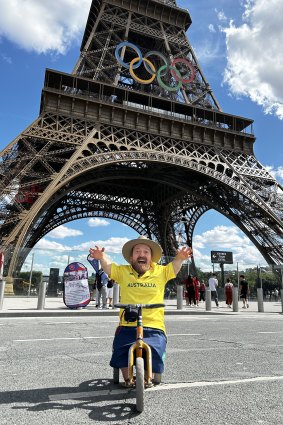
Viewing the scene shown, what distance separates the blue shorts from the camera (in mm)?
3109

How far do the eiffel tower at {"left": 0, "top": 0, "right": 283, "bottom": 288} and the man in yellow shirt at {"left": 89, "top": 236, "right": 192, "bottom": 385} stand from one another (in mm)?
15748

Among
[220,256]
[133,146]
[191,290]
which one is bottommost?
[191,290]

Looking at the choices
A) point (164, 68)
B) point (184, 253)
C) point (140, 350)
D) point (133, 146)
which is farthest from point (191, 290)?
point (164, 68)

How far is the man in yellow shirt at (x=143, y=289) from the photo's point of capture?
314cm

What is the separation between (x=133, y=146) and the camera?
84.0ft

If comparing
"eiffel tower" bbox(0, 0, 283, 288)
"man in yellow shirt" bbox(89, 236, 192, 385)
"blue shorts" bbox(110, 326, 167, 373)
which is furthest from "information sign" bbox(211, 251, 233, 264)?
"blue shorts" bbox(110, 326, 167, 373)

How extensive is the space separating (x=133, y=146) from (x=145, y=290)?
2294 cm

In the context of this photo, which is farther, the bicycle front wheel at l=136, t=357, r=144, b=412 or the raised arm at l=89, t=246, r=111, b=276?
the raised arm at l=89, t=246, r=111, b=276

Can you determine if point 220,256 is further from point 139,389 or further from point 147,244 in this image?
point 139,389

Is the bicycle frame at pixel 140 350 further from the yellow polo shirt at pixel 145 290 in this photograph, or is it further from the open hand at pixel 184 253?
the open hand at pixel 184 253

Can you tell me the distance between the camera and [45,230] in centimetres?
3756

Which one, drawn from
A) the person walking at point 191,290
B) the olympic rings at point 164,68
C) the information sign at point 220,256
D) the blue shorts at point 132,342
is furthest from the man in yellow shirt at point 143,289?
the olympic rings at point 164,68

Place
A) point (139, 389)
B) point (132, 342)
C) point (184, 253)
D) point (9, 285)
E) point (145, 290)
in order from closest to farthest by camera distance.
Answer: point (139, 389), point (132, 342), point (145, 290), point (184, 253), point (9, 285)

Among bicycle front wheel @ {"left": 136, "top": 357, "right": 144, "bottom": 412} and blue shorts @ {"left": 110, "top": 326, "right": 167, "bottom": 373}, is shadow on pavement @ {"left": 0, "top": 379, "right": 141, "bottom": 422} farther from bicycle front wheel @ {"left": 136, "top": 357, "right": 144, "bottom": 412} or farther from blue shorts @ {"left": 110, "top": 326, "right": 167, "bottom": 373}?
blue shorts @ {"left": 110, "top": 326, "right": 167, "bottom": 373}
